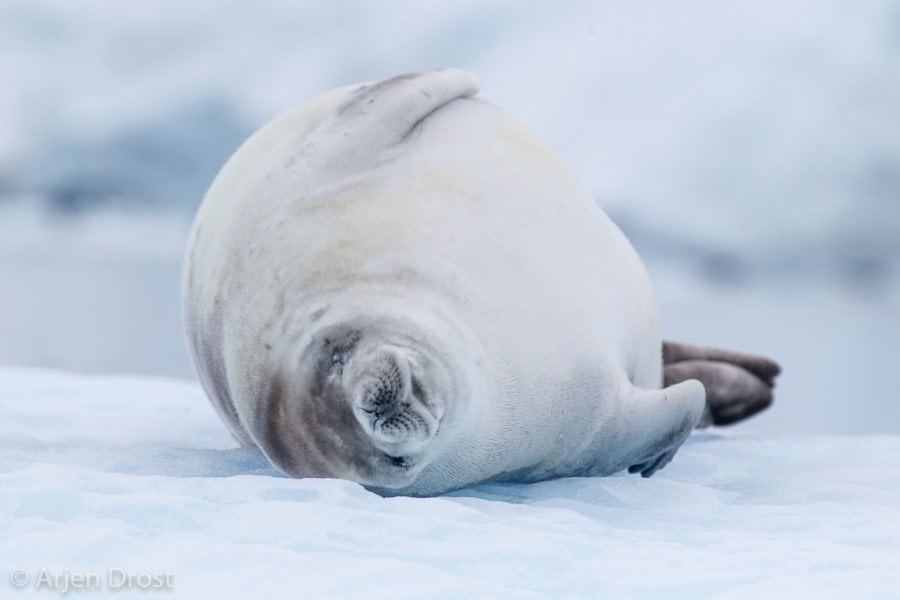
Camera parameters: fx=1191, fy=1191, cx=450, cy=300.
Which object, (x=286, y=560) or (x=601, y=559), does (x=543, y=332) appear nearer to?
(x=601, y=559)

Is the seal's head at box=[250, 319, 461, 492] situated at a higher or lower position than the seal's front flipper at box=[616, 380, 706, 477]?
lower

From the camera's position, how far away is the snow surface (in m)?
2.01

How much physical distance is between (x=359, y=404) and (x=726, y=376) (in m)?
2.57

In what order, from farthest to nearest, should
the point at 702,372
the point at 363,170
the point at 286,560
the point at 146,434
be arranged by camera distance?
the point at 702,372, the point at 146,434, the point at 363,170, the point at 286,560

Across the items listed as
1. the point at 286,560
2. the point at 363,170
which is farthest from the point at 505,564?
the point at 363,170

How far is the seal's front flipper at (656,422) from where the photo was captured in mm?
3100

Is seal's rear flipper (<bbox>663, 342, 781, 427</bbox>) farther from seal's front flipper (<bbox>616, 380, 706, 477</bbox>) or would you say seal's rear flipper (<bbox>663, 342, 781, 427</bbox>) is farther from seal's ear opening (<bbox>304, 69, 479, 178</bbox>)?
seal's ear opening (<bbox>304, 69, 479, 178</bbox>)

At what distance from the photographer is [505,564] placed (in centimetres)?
216

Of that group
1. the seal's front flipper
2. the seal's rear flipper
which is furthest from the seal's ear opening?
the seal's rear flipper

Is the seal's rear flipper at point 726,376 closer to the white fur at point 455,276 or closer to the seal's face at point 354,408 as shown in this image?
the white fur at point 455,276

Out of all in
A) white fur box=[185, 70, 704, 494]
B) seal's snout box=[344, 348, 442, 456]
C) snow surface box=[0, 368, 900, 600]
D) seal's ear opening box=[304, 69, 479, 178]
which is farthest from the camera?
seal's ear opening box=[304, 69, 479, 178]

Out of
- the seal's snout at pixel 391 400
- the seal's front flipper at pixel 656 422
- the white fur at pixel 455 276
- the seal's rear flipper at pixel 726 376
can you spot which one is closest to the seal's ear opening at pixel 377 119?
the white fur at pixel 455 276

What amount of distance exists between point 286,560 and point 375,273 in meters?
0.79

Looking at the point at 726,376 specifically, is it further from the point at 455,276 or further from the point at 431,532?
the point at 431,532
